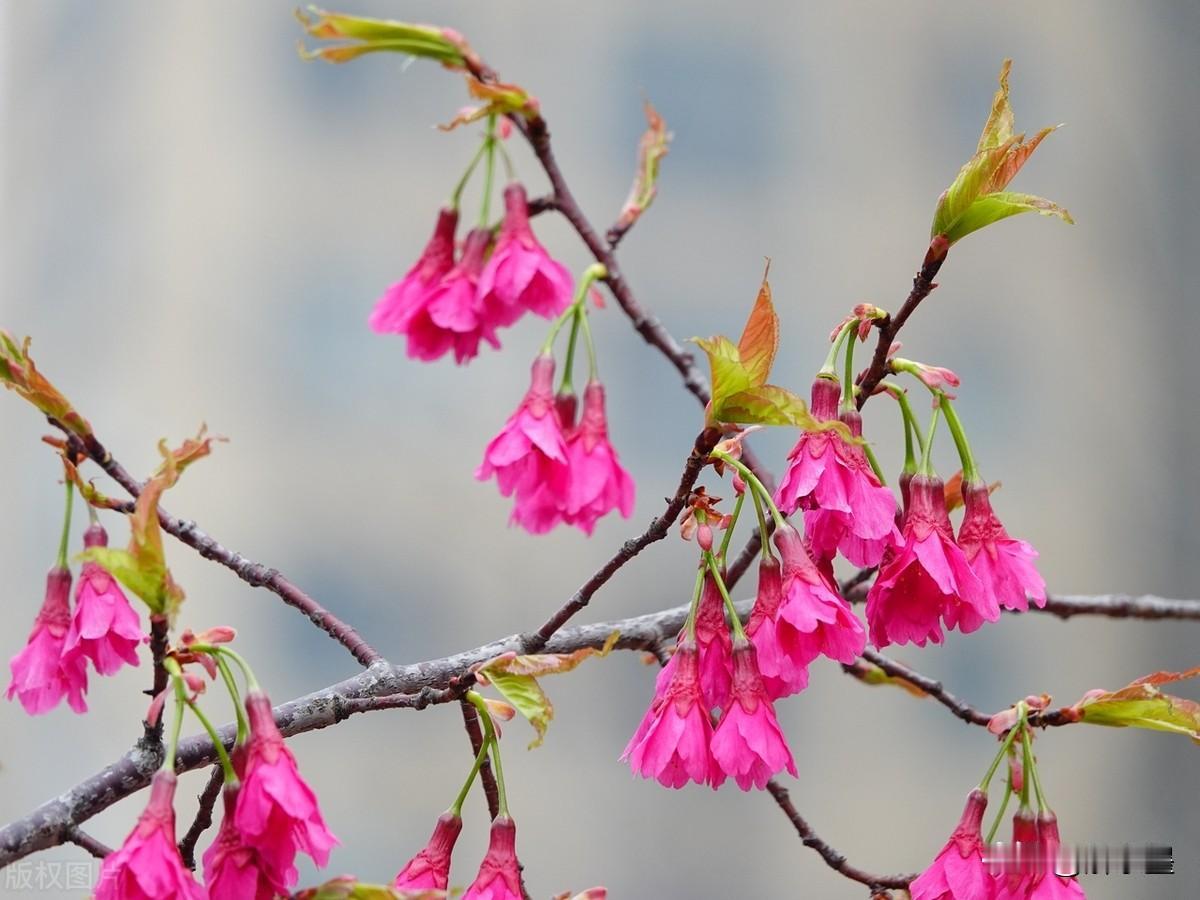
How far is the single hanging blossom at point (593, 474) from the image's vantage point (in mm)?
A: 700

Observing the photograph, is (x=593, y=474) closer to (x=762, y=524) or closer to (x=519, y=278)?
(x=519, y=278)

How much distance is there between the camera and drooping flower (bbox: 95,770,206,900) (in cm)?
39

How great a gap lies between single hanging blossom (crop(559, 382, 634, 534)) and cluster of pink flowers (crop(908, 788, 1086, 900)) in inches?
10.2

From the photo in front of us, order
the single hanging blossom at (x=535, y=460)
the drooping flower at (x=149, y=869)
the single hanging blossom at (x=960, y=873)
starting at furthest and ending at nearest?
the single hanging blossom at (x=535, y=460)
the single hanging blossom at (x=960, y=873)
the drooping flower at (x=149, y=869)

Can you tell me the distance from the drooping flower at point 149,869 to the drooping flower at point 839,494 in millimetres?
250

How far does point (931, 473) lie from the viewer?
501 millimetres

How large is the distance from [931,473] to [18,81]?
11.9 ft

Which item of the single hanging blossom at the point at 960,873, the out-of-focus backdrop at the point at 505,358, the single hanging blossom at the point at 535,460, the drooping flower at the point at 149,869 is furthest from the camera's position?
the out-of-focus backdrop at the point at 505,358

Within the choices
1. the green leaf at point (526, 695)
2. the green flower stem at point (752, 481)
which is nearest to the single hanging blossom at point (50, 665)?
the green leaf at point (526, 695)

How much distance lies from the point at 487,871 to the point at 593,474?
27cm

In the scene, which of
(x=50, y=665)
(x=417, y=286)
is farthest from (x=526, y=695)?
(x=417, y=286)

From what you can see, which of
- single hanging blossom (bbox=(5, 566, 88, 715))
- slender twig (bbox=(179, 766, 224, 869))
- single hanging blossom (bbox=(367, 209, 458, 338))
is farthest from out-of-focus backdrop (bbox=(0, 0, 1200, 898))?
slender twig (bbox=(179, 766, 224, 869))

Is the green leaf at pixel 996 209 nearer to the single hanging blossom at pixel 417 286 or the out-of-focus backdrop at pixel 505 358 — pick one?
the single hanging blossom at pixel 417 286

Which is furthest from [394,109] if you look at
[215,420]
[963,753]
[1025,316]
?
[963,753]
